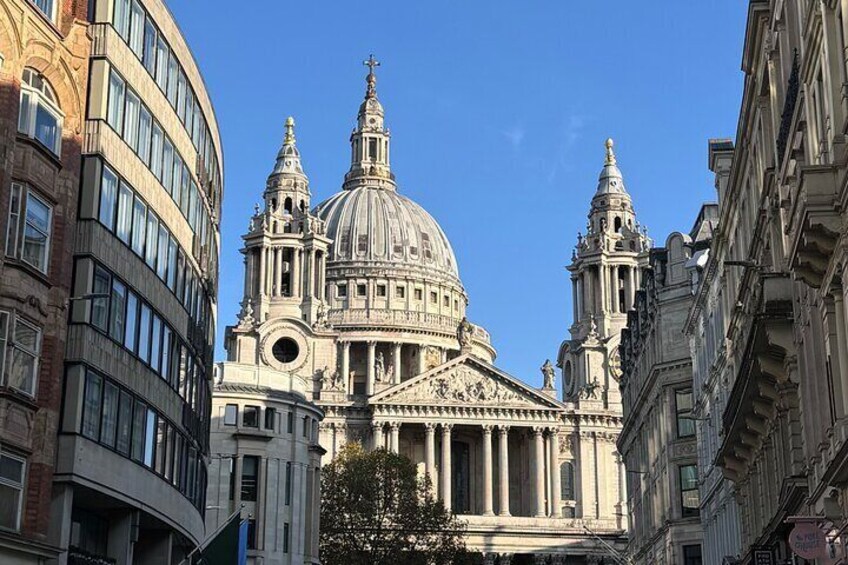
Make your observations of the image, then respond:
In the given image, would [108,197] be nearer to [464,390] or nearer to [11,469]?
[11,469]

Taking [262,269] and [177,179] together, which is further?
[262,269]

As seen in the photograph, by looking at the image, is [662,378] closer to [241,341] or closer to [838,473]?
[838,473]

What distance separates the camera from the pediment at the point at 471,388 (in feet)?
463

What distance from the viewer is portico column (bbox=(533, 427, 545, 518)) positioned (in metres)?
142

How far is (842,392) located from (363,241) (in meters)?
151

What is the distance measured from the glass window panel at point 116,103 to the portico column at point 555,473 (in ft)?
347

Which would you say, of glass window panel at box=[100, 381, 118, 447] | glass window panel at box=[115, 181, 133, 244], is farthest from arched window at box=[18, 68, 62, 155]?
glass window panel at box=[100, 381, 118, 447]

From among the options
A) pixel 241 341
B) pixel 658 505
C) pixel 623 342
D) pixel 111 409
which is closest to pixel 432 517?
pixel 623 342

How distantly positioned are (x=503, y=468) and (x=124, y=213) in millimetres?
104124

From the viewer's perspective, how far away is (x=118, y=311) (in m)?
39.2

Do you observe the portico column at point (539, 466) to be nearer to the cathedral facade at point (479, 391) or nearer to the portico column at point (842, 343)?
the cathedral facade at point (479, 391)

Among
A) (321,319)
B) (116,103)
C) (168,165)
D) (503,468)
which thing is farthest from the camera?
(321,319)

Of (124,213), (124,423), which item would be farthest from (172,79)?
(124,423)

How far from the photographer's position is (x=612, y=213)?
151 metres
